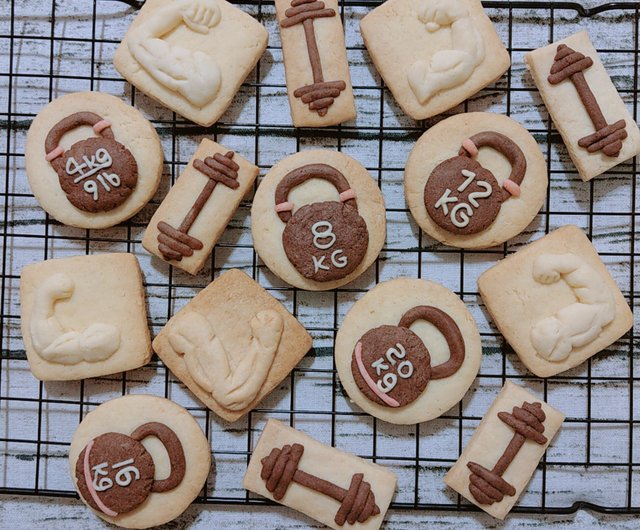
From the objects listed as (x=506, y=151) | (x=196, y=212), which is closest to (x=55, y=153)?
(x=196, y=212)

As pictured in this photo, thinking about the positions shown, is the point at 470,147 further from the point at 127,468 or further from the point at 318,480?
the point at 127,468

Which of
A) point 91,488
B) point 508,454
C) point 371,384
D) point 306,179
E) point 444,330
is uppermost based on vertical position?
point 306,179

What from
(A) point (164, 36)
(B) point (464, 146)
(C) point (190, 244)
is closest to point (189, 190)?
(C) point (190, 244)

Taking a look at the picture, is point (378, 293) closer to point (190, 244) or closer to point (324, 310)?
point (324, 310)

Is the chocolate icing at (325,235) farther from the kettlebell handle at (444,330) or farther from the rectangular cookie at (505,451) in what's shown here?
the rectangular cookie at (505,451)

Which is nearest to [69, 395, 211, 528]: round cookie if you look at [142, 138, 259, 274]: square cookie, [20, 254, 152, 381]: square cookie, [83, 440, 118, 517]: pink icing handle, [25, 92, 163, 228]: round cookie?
[83, 440, 118, 517]: pink icing handle

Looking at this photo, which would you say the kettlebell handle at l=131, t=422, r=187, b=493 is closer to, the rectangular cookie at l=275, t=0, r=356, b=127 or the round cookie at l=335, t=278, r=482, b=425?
the round cookie at l=335, t=278, r=482, b=425

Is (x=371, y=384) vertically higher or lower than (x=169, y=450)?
higher
